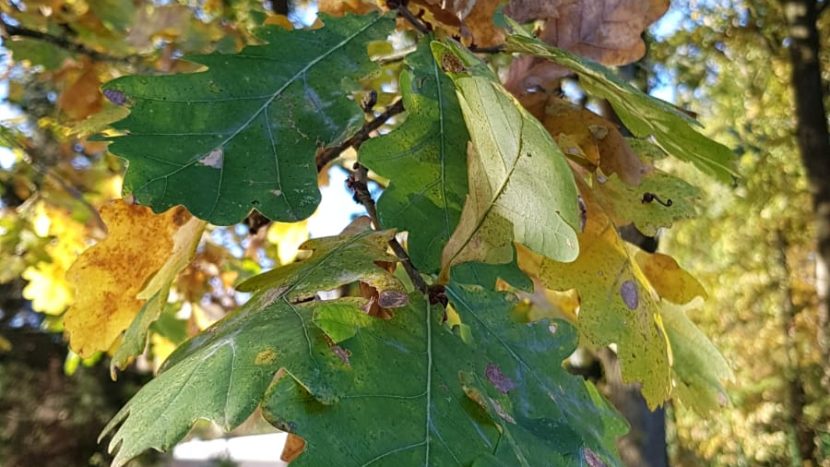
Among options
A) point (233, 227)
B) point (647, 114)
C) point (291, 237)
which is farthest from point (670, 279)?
point (233, 227)

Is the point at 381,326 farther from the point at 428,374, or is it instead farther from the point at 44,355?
the point at 44,355

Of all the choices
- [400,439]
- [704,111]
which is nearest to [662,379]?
[400,439]

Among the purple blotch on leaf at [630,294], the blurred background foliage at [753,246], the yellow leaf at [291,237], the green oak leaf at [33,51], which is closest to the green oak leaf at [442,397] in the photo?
the purple blotch on leaf at [630,294]

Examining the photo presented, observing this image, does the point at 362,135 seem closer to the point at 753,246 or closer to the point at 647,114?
the point at 647,114

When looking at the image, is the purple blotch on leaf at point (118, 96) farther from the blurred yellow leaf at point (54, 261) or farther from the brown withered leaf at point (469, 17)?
the blurred yellow leaf at point (54, 261)

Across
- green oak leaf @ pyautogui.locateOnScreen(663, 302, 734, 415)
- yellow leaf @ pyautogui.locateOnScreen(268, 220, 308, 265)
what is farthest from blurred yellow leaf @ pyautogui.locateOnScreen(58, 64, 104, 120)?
green oak leaf @ pyautogui.locateOnScreen(663, 302, 734, 415)

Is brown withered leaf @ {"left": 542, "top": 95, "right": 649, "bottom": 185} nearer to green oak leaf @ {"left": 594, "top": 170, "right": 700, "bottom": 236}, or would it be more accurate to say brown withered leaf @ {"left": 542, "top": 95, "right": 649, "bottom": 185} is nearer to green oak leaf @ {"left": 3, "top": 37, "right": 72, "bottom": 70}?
green oak leaf @ {"left": 594, "top": 170, "right": 700, "bottom": 236}
